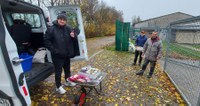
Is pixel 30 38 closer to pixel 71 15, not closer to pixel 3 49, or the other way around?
pixel 71 15

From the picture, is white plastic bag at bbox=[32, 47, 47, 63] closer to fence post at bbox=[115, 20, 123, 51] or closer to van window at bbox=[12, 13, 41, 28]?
van window at bbox=[12, 13, 41, 28]

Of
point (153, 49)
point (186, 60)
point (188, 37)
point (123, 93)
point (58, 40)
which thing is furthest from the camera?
point (153, 49)

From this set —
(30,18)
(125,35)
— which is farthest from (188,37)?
(125,35)

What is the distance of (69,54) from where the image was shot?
3.69m

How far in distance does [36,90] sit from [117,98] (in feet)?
7.27

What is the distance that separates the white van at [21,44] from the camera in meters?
1.87

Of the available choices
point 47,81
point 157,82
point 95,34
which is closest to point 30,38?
point 47,81

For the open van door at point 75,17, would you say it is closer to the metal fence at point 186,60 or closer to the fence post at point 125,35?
the metal fence at point 186,60

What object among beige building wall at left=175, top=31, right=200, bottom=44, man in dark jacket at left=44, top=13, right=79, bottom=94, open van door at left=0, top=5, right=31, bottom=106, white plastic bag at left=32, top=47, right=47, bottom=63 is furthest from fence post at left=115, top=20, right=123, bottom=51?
open van door at left=0, top=5, right=31, bottom=106

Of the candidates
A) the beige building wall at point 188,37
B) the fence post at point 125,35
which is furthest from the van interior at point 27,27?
the fence post at point 125,35

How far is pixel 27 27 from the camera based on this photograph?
4668 millimetres

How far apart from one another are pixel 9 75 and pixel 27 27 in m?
3.18

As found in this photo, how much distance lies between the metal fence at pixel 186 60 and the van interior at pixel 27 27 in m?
3.43

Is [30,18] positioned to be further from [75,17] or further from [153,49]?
[153,49]
